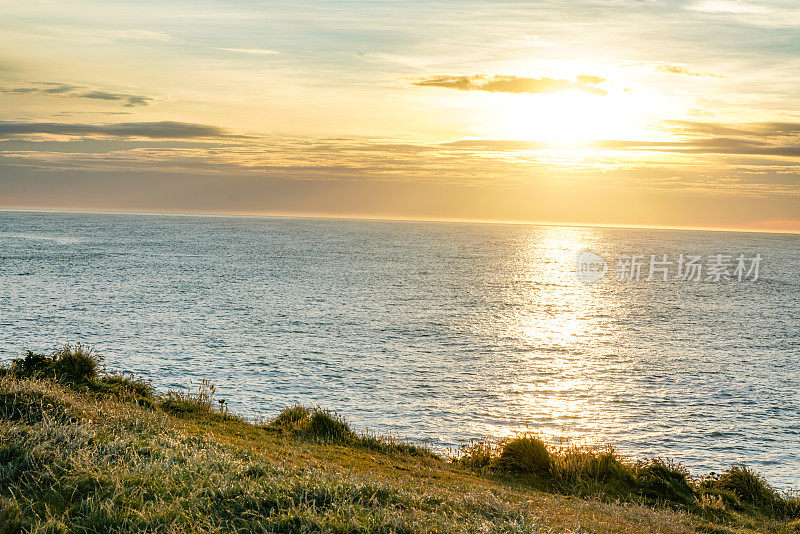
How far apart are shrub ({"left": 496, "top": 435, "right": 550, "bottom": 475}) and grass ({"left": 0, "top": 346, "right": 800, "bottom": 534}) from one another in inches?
1.4

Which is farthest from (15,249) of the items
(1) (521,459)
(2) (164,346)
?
(1) (521,459)

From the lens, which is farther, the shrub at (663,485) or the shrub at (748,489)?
the shrub at (748,489)

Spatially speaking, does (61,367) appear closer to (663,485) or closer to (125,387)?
(125,387)

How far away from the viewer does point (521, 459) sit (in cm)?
1786

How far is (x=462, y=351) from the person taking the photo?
138 ft

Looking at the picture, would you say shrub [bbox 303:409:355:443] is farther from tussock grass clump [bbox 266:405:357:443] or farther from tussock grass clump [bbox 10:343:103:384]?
tussock grass clump [bbox 10:343:103:384]

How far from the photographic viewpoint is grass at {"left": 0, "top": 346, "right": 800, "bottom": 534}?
29.6ft

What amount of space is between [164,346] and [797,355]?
1641 inches

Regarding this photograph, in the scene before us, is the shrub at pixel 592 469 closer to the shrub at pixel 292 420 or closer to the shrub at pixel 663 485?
the shrub at pixel 663 485

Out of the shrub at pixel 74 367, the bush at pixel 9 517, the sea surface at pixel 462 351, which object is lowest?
the sea surface at pixel 462 351

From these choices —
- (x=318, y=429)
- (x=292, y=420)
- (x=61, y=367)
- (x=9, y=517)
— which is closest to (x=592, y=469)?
(x=318, y=429)

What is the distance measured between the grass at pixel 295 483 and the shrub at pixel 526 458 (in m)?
0.04

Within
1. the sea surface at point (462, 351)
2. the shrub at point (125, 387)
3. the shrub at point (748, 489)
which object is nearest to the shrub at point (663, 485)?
the shrub at point (748, 489)

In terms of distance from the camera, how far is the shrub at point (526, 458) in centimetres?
1758
